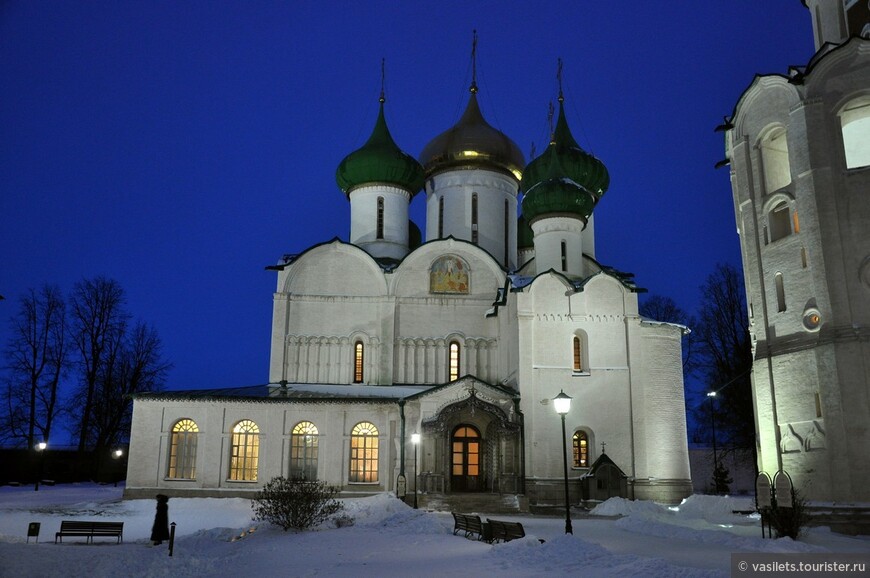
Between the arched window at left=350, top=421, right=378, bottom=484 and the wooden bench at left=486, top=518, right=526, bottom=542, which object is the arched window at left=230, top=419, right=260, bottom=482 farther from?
the wooden bench at left=486, top=518, right=526, bottom=542

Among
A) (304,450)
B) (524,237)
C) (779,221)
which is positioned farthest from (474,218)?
(779,221)

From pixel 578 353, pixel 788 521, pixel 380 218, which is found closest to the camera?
pixel 788 521

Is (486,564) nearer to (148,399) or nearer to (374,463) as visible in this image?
(374,463)

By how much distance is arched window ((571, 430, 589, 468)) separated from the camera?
23.2m

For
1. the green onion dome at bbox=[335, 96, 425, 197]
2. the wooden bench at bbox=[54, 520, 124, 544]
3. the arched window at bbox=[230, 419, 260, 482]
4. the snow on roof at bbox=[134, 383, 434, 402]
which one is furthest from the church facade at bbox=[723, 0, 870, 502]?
the wooden bench at bbox=[54, 520, 124, 544]

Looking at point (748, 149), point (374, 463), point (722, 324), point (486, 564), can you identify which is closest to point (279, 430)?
point (374, 463)

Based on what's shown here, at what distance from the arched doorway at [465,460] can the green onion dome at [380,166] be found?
10.1 m

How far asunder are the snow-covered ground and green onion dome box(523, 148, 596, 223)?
10163 mm

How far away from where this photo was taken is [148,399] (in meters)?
23.0

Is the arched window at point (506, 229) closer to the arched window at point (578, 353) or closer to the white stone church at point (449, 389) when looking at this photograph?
the white stone church at point (449, 389)

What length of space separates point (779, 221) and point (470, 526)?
38.6 ft

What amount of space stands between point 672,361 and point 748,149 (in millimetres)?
7108

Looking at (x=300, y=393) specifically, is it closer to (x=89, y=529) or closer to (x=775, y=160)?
(x=89, y=529)

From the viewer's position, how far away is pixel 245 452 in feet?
75.3
